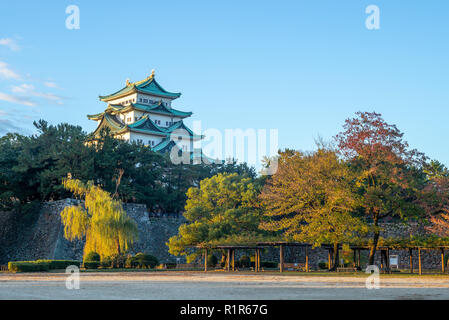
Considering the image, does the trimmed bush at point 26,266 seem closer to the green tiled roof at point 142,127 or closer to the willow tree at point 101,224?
the willow tree at point 101,224

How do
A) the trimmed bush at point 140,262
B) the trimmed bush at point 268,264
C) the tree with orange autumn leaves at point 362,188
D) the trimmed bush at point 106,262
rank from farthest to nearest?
the trimmed bush at point 268,264 < the trimmed bush at point 140,262 < the trimmed bush at point 106,262 < the tree with orange autumn leaves at point 362,188

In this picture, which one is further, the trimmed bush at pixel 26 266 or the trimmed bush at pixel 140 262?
the trimmed bush at pixel 140 262

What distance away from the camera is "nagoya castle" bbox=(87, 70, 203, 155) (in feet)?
225

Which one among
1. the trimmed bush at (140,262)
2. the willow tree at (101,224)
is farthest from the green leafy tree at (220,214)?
the willow tree at (101,224)

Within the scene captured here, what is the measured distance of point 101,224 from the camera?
1421 inches

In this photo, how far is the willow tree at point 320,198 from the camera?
30.4 meters

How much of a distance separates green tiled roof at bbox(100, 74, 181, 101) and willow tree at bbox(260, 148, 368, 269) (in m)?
41.7

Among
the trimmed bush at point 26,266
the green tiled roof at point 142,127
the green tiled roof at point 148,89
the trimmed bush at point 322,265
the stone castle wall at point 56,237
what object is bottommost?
the trimmed bush at point 322,265

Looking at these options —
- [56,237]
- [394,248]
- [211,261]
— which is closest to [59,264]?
[56,237]

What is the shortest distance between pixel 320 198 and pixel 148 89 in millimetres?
45004

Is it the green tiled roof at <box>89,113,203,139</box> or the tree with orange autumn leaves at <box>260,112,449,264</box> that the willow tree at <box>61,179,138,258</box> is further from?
the green tiled roof at <box>89,113,203,139</box>

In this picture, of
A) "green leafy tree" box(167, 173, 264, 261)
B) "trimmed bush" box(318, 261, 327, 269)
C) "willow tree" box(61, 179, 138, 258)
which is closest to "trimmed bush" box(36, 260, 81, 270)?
"willow tree" box(61, 179, 138, 258)

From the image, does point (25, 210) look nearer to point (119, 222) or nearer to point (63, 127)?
point (63, 127)
